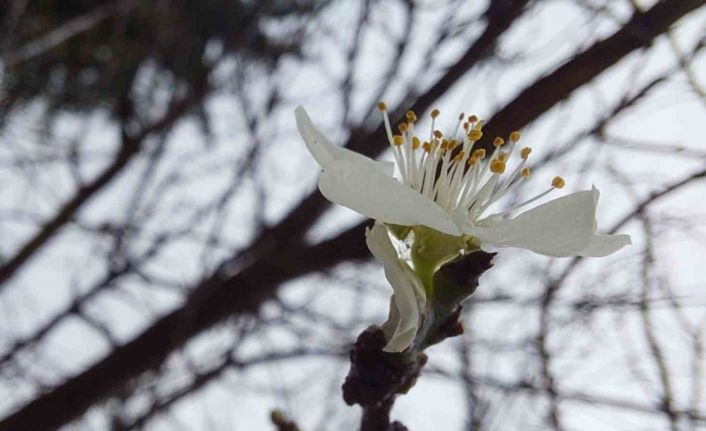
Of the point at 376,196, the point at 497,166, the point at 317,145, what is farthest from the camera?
the point at 497,166

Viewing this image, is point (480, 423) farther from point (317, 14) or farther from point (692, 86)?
point (317, 14)

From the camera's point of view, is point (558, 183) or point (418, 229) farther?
A: point (558, 183)

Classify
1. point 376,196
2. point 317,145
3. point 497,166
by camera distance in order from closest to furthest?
point 376,196 < point 317,145 < point 497,166

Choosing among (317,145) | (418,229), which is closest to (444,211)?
(418,229)

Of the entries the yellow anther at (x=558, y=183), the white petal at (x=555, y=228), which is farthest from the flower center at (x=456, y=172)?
the white petal at (x=555, y=228)

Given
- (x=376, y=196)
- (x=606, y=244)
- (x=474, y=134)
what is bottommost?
(x=606, y=244)

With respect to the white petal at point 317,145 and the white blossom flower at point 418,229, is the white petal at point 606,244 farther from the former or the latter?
the white petal at point 317,145

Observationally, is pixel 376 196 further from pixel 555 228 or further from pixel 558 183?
pixel 558 183
